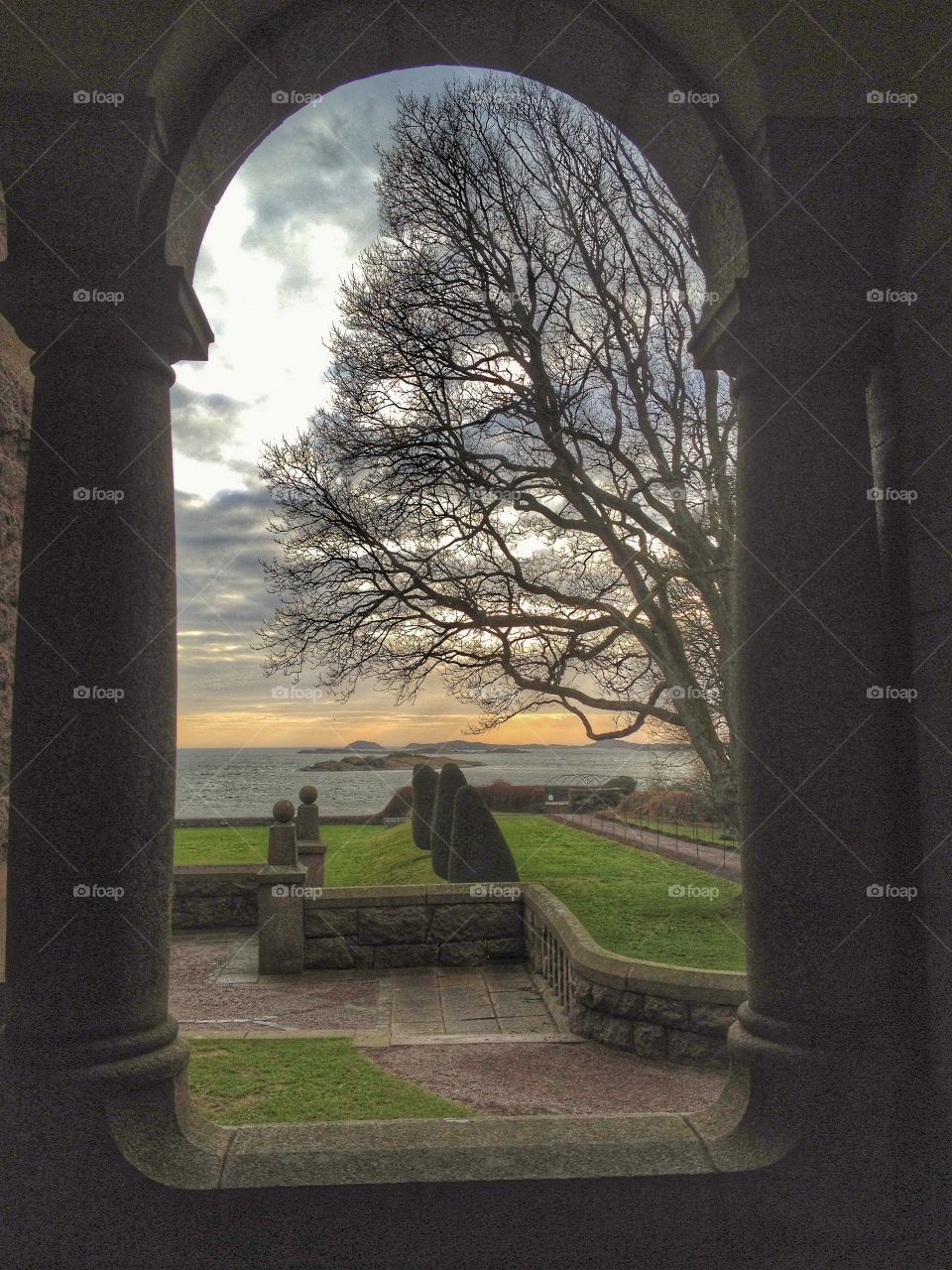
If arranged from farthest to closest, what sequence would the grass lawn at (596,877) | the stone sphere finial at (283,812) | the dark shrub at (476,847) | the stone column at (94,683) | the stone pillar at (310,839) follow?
the stone pillar at (310,839) → the dark shrub at (476,847) → the stone sphere finial at (283,812) → the grass lawn at (596,877) → the stone column at (94,683)

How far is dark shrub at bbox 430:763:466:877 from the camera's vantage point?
39.9 ft

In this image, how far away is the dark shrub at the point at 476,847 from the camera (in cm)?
1039

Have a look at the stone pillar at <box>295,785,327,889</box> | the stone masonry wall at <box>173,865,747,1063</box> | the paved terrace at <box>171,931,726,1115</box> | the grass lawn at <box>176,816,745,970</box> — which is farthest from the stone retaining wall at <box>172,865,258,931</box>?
the grass lawn at <box>176,816,745,970</box>

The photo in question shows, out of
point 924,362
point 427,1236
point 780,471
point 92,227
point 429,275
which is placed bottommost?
point 427,1236

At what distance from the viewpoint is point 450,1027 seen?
7121mm

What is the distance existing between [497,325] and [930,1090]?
882 cm

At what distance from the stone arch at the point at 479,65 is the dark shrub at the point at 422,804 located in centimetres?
A: 1309

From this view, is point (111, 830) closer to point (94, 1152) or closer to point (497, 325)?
point (94, 1152)

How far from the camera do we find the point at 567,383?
9.88 metres

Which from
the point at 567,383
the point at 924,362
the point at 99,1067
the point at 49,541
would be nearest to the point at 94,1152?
the point at 99,1067

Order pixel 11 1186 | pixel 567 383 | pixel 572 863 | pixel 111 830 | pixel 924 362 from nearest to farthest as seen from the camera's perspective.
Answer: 1. pixel 11 1186
2. pixel 111 830
3. pixel 924 362
4. pixel 567 383
5. pixel 572 863

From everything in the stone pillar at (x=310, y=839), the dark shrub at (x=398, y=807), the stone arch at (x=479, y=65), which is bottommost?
the dark shrub at (x=398, y=807)

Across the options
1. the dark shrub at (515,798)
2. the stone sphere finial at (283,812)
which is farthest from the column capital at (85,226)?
the dark shrub at (515,798)

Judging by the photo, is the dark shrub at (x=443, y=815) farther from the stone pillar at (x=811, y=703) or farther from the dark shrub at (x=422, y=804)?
the stone pillar at (x=811, y=703)
